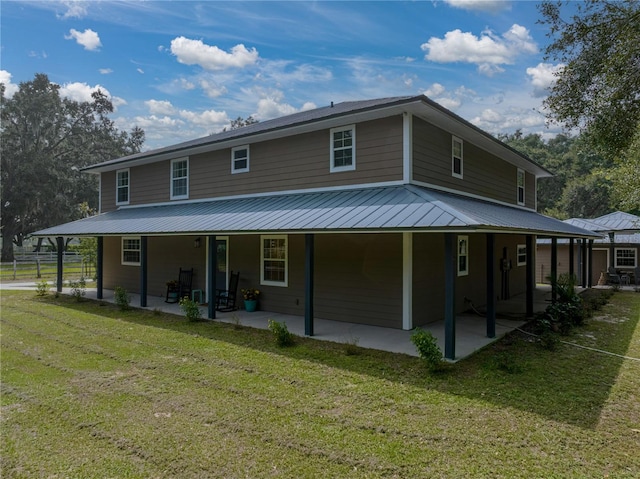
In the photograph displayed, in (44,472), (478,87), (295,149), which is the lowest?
Result: (44,472)

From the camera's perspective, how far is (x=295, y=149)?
34.0ft

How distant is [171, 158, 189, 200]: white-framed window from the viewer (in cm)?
1331

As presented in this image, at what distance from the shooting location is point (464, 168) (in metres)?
11.0

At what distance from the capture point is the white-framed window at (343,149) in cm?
937

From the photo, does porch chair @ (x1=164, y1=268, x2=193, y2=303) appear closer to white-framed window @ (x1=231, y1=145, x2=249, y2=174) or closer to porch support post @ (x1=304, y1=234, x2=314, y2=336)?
white-framed window @ (x1=231, y1=145, x2=249, y2=174)

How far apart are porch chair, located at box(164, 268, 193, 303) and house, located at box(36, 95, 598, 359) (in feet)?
0.98

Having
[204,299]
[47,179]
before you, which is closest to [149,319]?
[204,299]

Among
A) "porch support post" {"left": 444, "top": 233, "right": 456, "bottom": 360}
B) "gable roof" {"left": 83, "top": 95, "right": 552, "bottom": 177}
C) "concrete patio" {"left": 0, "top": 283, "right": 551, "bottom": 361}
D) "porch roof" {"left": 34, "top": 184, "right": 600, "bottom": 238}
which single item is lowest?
"concrete patio" {"left": 0, "top": 283, "right": 551, "bottom": 361}

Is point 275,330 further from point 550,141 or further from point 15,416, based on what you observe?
point 550,141

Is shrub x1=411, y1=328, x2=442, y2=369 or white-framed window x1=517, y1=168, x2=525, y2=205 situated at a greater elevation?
white-framed window x1=517, y1=168, x2=525, y2=205

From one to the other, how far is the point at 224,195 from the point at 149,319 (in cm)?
426

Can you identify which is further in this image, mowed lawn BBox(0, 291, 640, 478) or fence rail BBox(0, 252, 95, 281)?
fence rail BBox(0, 252, 95, 281)

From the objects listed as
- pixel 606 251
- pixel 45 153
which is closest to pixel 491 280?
pixel 606 251

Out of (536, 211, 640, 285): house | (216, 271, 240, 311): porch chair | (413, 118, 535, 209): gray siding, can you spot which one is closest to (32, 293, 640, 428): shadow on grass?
(216, 271, 240, 311): porch chair
